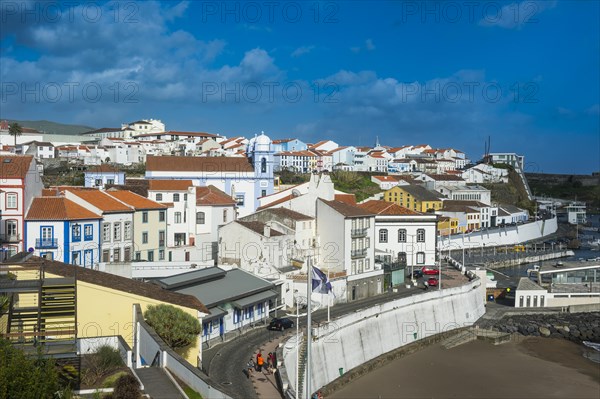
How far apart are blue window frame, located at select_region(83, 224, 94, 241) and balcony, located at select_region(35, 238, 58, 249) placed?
1677 millimetres

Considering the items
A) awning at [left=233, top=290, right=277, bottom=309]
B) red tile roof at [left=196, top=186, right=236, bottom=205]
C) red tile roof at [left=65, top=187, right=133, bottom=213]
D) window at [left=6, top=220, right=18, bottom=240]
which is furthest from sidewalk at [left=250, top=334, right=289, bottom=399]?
red tile roof at [left=196, top=186, right=236, bottom=205]

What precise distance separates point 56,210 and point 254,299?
1208 cm

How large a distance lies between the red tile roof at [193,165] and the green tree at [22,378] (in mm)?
56044

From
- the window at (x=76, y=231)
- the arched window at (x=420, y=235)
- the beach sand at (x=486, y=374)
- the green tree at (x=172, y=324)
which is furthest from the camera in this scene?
the arched window at (x=420, y=235)

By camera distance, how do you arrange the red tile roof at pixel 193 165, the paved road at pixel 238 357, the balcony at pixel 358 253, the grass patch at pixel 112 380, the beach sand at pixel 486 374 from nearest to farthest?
the grass patch at pixel 112 380 < the paved road at pixel 238 357 < the beach sand at pixel 486 374 < the balcony at pixel 358 253 < the red tile roof at pixel 193 165

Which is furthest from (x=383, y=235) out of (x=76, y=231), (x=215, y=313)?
(x=215, y=313)

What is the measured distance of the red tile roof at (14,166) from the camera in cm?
3509

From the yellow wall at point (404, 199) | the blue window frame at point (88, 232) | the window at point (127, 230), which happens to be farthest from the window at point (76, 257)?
the yellow wall at point (404, 199)

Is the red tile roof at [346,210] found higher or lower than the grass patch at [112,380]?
higher

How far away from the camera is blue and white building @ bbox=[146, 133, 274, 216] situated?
67.3 m

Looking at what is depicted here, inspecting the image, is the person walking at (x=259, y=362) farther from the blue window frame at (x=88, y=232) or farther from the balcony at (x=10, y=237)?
the balcony at (x=10, y=237)

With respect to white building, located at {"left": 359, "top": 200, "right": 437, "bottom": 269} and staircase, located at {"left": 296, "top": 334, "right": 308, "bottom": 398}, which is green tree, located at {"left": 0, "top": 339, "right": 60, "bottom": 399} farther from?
white building, located at {"left": 359, "top": 200, "right": 437, "bottom": 269}

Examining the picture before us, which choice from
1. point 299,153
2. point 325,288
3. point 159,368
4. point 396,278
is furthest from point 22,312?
point 299,153

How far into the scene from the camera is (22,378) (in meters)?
11.7
